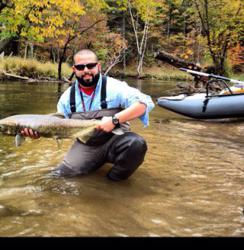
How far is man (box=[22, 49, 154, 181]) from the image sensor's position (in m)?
3.90

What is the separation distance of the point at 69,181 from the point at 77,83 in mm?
1019

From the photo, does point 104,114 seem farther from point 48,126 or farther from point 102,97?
point 48,126

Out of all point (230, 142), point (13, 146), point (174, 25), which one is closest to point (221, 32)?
point (230, 142)

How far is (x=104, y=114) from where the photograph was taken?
13.4 feet

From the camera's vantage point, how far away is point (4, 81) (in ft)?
60.0

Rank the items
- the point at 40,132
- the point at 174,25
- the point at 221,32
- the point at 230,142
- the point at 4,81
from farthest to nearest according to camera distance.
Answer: the point at 174,25 < the point at 221,32 < the point at 4,81 < the point at 230,142 < the point at 40,132

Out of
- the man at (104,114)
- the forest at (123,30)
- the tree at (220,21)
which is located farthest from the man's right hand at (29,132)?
the tree at (220,21)

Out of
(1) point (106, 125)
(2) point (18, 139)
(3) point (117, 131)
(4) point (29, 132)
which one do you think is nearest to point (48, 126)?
(4) point (29, 132)

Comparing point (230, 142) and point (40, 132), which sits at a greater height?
point (40, 132)

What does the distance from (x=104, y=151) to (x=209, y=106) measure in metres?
5.77

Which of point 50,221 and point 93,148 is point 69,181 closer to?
point 93,148

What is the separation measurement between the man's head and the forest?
20.6 feet

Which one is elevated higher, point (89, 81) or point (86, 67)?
point (86, 67)

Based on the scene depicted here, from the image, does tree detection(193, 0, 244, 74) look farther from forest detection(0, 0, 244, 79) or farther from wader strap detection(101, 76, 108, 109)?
wader strap detection(101, 76, 108, 109)
